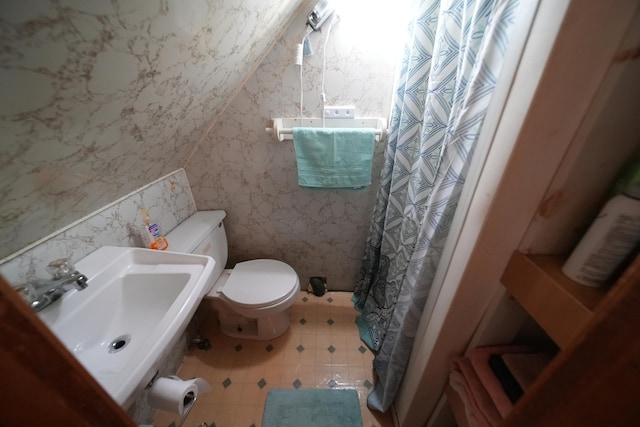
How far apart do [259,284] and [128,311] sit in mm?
611

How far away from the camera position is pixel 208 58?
Answer: 2.43 feet

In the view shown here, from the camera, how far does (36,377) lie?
0.24m

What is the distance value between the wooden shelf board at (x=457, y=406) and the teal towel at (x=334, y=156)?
947 millimetres

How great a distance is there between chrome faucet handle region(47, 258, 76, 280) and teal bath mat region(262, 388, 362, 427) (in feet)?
3.50

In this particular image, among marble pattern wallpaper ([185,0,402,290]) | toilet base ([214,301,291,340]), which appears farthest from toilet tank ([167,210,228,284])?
toilet base ([214,301,291,340])

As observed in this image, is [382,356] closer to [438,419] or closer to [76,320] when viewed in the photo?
[438,419]

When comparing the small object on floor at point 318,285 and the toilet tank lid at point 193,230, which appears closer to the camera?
the toilet tank lid at point 193,230

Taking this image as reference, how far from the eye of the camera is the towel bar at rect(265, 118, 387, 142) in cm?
120

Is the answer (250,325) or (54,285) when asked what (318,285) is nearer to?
(250,325)

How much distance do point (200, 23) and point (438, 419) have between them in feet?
5.16

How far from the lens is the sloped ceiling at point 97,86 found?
38 centimetres

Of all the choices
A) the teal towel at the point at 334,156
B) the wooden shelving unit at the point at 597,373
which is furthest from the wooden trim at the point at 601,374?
the teal towel at the point at 334,156

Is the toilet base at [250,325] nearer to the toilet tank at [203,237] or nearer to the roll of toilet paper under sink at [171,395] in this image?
the toilet tank at [203,237]

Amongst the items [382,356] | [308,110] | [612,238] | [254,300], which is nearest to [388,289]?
[382,356]
